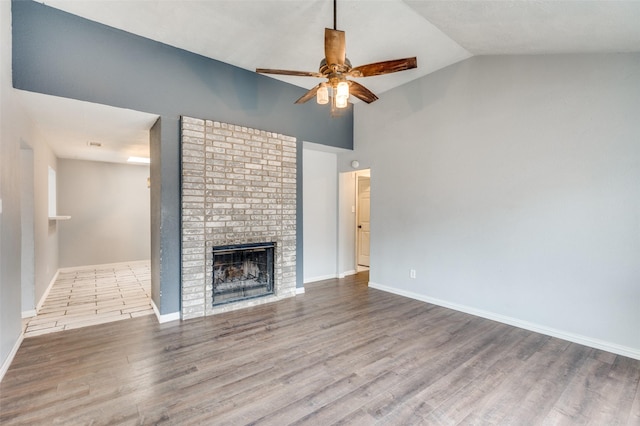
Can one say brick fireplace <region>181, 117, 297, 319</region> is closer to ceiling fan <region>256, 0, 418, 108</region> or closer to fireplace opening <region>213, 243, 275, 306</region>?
fireplace opening <region>213, 243, 275, 306</region>

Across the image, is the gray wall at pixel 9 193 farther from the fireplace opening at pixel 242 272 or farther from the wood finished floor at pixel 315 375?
the fireplace opening at pixel 242 272

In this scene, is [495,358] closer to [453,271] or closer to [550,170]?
[453,271]

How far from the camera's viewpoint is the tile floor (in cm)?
348

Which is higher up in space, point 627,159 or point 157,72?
point 157,72

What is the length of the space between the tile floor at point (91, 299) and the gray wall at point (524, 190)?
12.7 feet

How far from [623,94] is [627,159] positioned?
2.03 ft

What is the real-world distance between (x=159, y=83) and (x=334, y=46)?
89.5 inches

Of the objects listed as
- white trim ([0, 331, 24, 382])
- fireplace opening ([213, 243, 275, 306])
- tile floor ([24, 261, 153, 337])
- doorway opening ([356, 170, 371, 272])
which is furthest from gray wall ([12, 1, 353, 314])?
doorway opening ([356, 170, 371, 272])

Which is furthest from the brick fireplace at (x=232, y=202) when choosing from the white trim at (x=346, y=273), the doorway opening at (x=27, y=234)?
the doorway opening at (x=27, y=234)

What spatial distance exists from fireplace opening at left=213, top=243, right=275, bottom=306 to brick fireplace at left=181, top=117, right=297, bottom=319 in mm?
62

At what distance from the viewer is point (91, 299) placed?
4.30 metres

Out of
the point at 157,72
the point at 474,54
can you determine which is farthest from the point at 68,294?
the point at 474,54

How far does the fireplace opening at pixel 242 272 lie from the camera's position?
3930 millimetres

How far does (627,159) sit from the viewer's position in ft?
8.96
